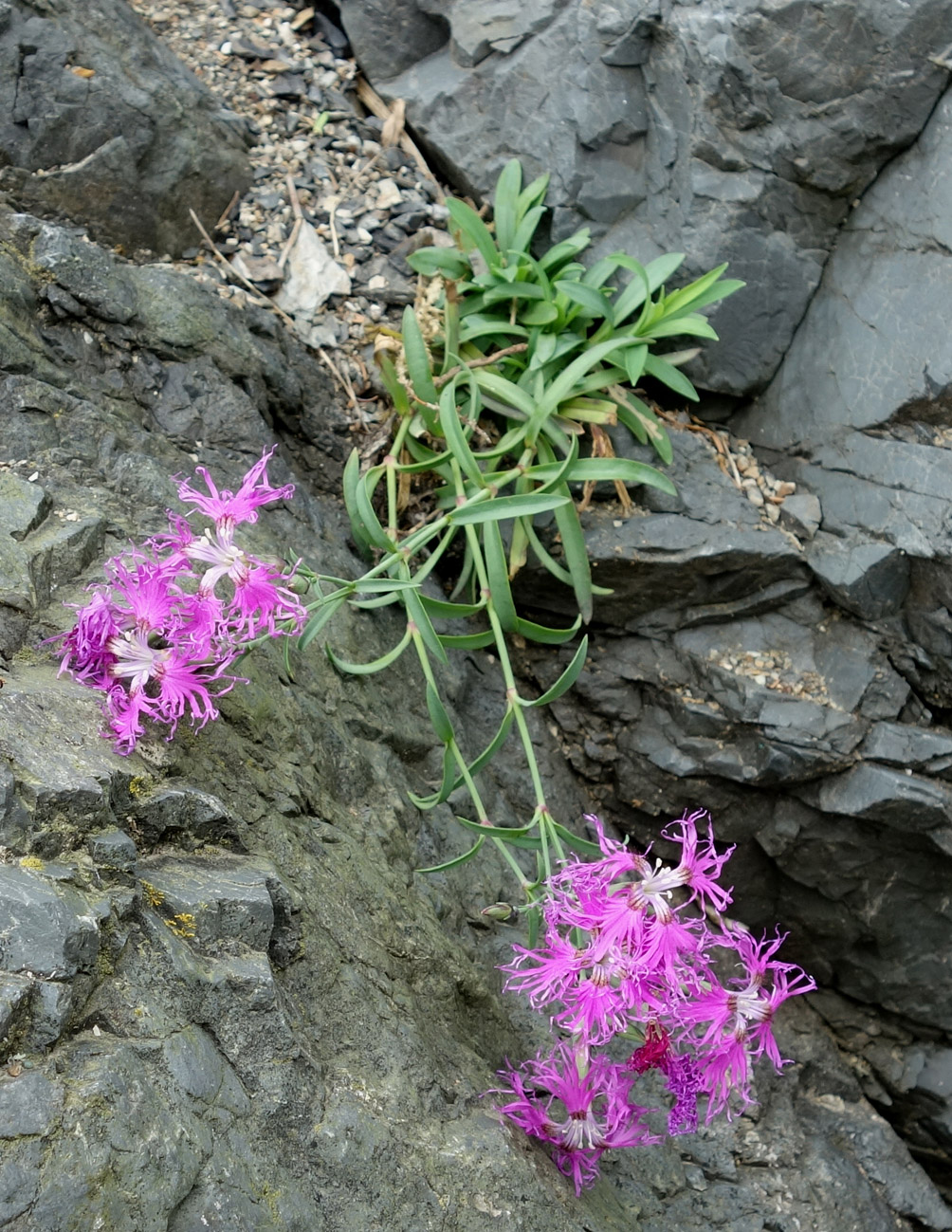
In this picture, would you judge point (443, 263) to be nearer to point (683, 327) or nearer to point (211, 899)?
point (683, 327)

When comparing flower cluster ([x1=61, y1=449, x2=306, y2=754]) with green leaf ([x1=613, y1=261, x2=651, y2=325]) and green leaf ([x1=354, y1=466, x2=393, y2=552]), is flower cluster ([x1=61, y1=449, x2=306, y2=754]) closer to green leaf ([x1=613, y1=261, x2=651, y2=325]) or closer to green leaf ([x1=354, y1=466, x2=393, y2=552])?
green leaf ([x1=354, y1=466, x2=393, y2=552])

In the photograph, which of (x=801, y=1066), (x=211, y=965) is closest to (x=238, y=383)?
(x=211, y=965)

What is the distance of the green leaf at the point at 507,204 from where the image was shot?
303 centimetres

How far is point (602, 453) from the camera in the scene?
2852 millimetres

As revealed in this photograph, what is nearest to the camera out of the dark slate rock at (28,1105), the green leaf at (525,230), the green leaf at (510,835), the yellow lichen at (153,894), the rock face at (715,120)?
the dark slate rock at (28,1105)

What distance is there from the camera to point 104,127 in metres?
2.78

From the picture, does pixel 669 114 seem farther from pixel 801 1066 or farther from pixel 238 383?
pixel 801 1066

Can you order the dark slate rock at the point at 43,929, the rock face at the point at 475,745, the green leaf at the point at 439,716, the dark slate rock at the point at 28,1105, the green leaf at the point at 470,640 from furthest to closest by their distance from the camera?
the green leaf at the point at 470,640
the green leaf at the point at 439,716
the rock face at the point at 475,745
the dark slate rock at the point at 43,929
the dark slate rock at the point at 28,1105

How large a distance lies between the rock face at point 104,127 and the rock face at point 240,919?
1.14ft

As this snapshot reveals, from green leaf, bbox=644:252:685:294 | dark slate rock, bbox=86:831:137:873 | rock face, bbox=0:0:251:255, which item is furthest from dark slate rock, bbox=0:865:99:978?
green leaf, bbox=644:252:685:294

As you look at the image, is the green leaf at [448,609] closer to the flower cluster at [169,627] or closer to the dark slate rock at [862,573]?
the flower cluster at [169,627]

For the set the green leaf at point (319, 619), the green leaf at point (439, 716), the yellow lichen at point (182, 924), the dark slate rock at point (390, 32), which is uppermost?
the dark slate rock at point (390, 32)

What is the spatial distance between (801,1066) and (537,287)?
228 cm

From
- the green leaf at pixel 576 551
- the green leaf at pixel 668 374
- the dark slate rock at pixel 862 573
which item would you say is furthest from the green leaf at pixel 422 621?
the dark slate rock at pixel 862 573
